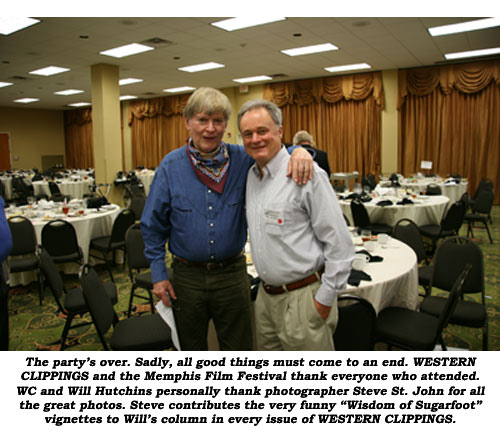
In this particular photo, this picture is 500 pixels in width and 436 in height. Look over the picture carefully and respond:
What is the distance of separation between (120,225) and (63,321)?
126 cm

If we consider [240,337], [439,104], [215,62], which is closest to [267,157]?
[240,337]

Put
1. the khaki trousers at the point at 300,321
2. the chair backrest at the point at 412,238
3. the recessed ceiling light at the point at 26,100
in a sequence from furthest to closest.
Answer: the recessed ceiling light at the point at 26,100, the chair backrest at the point at 412,238, the khaki trousers at the point at 300,321

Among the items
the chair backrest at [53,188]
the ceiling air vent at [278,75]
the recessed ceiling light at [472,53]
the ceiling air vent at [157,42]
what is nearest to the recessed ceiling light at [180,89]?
the ceiling air vent at [278,75]

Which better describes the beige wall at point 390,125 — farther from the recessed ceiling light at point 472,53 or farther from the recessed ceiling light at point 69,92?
the recessed ceiling light at point 69,92

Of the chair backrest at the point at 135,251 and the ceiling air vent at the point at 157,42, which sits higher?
the ceiling air vent at the point at 157,42

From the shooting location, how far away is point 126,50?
26.2ft

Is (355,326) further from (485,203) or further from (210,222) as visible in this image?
(485,203)

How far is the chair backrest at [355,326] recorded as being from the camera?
6.59ft

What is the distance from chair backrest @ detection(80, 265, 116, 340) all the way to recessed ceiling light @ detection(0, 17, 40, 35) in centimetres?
518

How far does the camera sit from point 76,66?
9.23 meters

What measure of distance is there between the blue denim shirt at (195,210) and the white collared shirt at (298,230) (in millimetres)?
114

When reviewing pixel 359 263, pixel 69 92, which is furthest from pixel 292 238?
pixel 69 92
